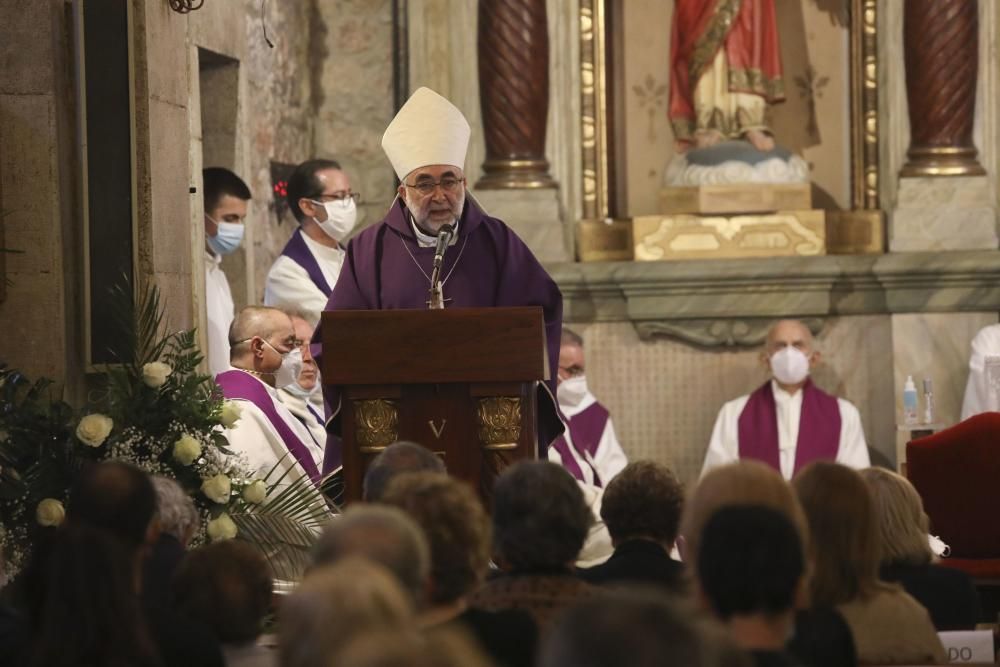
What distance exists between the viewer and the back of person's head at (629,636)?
2172 mm

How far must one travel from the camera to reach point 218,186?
860cm

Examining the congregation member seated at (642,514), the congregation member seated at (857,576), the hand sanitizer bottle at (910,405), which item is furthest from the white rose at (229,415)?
the hand sanitizer bottle at (910,405)

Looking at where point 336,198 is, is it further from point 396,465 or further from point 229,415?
point 396,465

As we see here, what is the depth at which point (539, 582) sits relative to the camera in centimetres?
374

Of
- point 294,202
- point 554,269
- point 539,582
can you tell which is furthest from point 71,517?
point 554,269

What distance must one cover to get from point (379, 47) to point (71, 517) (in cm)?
733

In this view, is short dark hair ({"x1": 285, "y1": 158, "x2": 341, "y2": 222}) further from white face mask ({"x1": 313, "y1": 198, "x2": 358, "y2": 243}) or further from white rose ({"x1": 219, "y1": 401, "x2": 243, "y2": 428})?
white rose ({"x1": 219, "y1": 401, "x2": 243, "y2": 428})

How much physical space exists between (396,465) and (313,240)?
4.43 metres

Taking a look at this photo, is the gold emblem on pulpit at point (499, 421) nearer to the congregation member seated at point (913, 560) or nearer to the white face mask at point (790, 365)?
the congregation member seated at point (913, 560)

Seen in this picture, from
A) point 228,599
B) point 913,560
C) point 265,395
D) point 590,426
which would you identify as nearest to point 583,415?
point 590,426

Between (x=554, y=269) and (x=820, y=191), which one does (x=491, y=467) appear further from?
(x=820, y=191)

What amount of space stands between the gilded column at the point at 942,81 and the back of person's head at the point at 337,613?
8.35 m

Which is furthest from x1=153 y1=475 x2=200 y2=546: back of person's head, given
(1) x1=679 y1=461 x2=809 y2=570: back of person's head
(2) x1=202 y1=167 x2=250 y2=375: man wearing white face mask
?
(2) x1=202 y1=167 x2=250 y2=375: man wearing white face mask

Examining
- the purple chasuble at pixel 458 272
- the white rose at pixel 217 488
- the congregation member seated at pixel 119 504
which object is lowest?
the white rose at pixel 217 488
